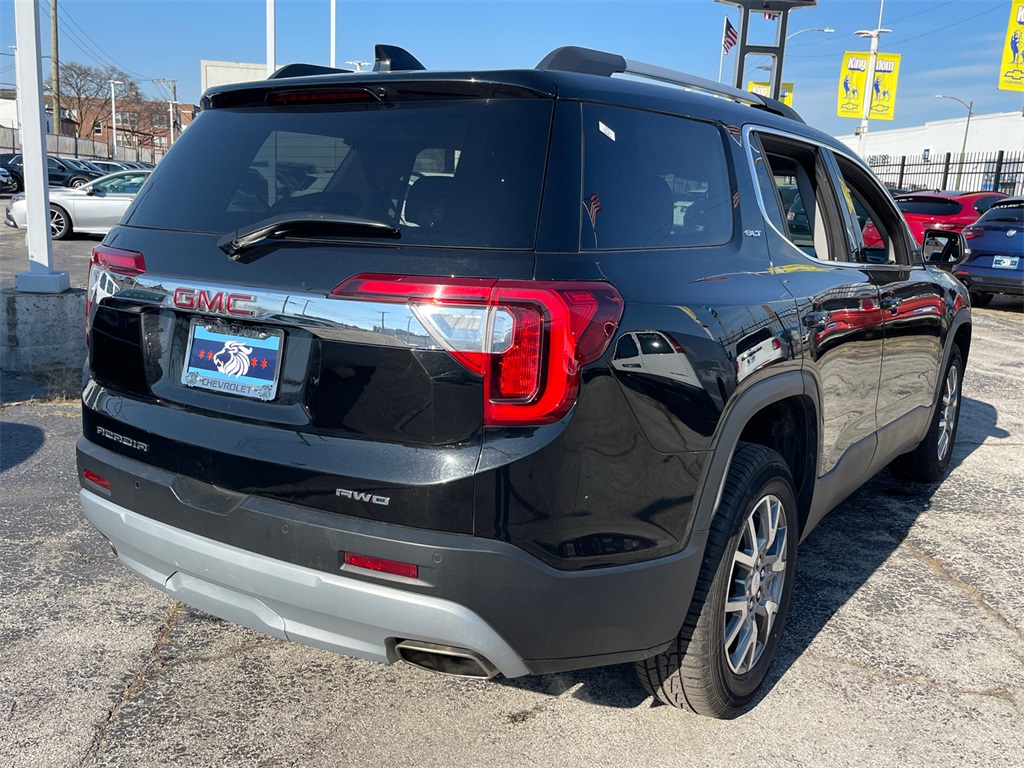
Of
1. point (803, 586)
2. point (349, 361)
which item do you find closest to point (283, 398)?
point (349, 361)

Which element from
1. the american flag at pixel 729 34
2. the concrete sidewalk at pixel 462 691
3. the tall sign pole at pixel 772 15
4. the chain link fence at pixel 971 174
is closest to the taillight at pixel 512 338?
the concrete sidewalk at pixel 462 691

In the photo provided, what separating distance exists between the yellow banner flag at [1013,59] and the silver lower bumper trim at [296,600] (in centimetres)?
3124

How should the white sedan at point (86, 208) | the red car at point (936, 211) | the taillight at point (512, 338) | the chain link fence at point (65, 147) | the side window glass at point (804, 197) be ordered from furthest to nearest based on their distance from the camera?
the chain link fence at point (65, 147), the white sedan at point (86, 208), the red car at point (936, 211), the side window glass at point (804, 197), the taillight at point (512, 338)

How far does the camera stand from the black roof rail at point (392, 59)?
9.34 ft

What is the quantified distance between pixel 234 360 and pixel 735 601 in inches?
64.6

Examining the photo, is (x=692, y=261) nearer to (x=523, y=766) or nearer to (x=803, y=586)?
(x=523, y=766)

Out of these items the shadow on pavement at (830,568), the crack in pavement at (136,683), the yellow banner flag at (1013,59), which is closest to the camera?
the crack in pavement at (136,683)

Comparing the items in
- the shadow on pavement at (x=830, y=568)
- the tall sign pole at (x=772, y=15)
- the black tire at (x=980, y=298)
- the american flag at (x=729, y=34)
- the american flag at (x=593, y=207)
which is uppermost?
the american flag at (x=729, y=34)

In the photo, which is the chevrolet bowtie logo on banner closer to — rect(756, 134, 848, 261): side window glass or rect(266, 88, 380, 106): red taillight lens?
rect(756, 134, 848, 261): side window glass

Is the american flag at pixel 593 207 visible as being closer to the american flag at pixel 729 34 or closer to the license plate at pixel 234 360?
the license plate at pixel 234 360

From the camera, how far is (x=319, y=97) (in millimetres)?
2564

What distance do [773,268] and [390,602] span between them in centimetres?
167

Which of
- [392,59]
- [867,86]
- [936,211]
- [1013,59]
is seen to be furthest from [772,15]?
[867,86]

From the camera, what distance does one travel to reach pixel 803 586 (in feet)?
12.6
